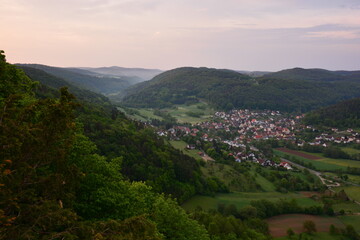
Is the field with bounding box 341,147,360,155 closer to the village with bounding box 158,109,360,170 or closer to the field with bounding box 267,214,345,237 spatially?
the village with bounding box 158,109,360,170

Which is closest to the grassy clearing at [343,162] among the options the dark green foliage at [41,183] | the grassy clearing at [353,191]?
the grassy clearing at [353,191]

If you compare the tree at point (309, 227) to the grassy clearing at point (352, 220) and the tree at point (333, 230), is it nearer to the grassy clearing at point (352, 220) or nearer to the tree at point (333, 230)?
the tree at point (333, 230)

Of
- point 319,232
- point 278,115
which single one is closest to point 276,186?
point 319,232

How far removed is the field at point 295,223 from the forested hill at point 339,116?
341ft

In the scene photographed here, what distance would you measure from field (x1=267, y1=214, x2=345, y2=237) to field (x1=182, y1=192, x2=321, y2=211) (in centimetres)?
474

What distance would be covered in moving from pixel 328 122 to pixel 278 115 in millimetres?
42397

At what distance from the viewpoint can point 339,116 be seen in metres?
146

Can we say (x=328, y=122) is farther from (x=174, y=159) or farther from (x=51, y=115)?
(x=51, y=115)

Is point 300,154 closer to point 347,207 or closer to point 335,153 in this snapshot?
point 335,153

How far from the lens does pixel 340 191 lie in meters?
65.2

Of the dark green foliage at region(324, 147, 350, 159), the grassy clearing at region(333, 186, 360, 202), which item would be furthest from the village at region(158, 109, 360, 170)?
the grassy clearing at region(333, 186, 360, 202)

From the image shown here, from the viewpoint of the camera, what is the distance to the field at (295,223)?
150 feet

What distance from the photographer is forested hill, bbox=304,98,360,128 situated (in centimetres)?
14000

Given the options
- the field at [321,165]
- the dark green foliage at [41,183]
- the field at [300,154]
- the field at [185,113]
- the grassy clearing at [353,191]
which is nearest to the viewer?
the dark green foliage at [41,183]
